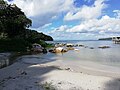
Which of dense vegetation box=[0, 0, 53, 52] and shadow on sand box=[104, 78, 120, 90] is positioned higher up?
dense vegetation box=[0, 0, 53, 52]

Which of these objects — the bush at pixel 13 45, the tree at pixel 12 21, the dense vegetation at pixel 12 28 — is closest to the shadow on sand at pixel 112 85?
the bush at pixel 13 45

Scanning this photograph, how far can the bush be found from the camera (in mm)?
55525

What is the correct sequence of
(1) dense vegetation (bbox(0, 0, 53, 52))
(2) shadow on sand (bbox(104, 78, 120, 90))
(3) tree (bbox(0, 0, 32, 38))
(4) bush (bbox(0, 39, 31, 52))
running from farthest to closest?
(3) tree (bbox(0, 0, 32, 38)) → (1) dense vegetation (bbox(0, 0, 53, 52)) → (4) bush (bbox(0, 39, 31, 52)) → (2) shadow on sand (bbox(104, 78, 120, 90))

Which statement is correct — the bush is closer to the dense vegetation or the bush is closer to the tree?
Result: the dense vegetation

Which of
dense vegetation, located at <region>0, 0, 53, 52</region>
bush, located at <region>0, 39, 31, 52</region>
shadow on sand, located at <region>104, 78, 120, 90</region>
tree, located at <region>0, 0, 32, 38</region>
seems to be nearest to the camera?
shadow on sand, located at <region>104, 78, 120, 90</region>

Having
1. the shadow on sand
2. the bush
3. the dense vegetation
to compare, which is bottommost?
the shadow on sand

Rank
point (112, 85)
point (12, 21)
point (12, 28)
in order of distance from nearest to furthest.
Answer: point (112, 85), point (12, 21), point (12, 28)


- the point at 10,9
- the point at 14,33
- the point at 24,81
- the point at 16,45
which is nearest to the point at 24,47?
the point at 16,45

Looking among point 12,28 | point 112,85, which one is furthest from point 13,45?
point 112,85

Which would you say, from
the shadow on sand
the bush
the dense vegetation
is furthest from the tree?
the shadow on sand

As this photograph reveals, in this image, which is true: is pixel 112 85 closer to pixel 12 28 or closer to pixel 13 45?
pixel 13 45

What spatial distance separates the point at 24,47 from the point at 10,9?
45.7 feet

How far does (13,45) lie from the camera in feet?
196

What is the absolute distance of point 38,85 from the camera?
16141 mm
